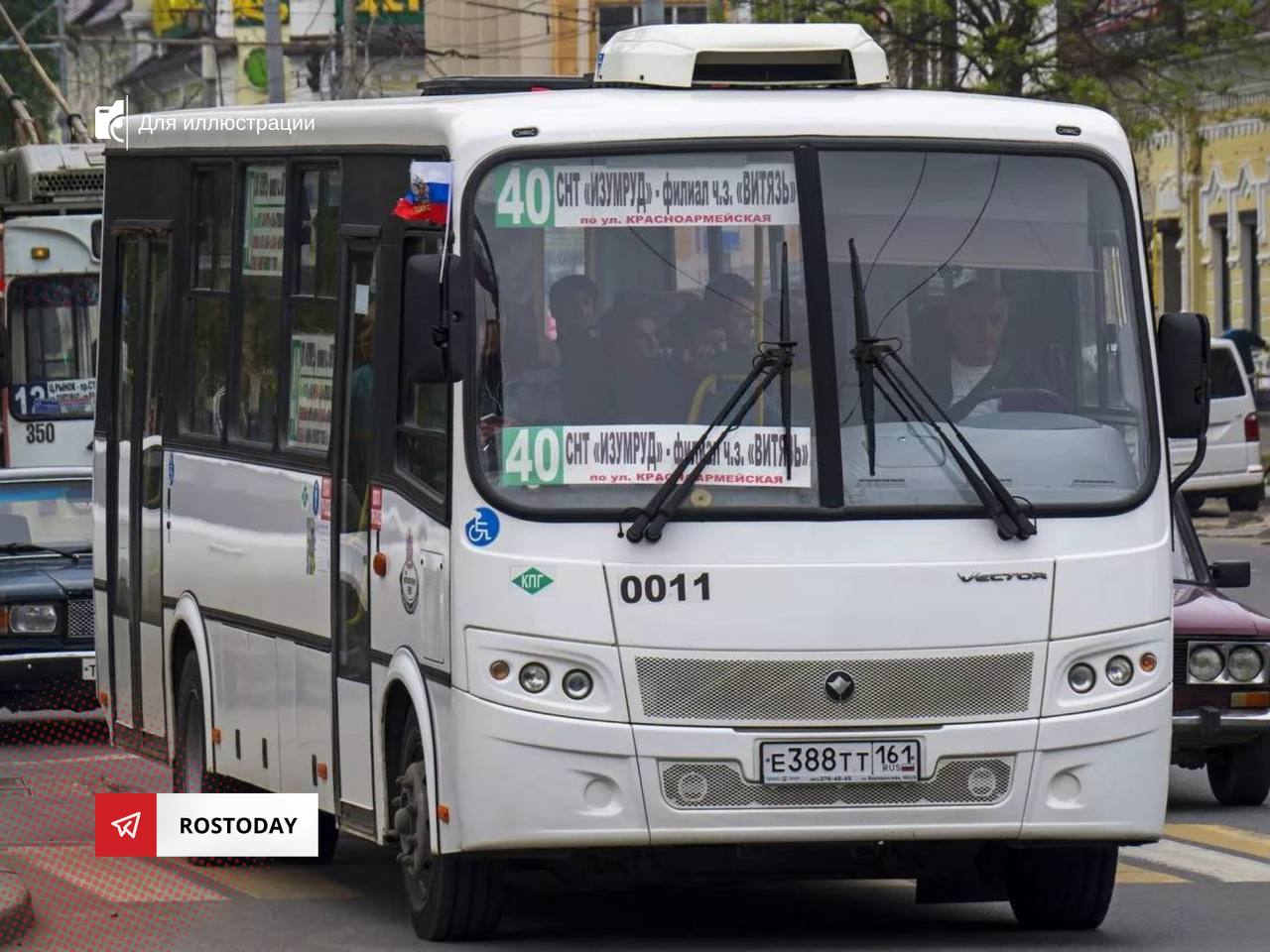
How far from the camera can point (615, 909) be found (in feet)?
35.4

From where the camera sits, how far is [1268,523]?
3503 centimetres

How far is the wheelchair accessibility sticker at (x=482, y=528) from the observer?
928 cm

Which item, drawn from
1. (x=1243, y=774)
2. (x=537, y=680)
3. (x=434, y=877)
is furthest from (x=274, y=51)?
(x=537, y=680)

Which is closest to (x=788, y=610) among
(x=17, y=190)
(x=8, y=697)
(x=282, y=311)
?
(x=282, y=311)

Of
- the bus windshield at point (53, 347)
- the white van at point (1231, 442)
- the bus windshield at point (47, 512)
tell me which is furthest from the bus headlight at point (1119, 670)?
the white van at point (1231, 442)

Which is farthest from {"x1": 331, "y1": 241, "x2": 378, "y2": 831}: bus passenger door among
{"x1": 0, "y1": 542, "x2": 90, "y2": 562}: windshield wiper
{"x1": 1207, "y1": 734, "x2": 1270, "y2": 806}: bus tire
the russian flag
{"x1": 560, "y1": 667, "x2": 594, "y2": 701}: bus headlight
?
{"x1": 0, "y1": 542, "x2": 90, "y2": 562}: windshield wiper

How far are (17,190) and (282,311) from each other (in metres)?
18.8

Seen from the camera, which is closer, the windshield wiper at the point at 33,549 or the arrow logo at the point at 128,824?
the arrow logo at the point at 128,824

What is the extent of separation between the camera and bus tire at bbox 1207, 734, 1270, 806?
13883 millimetres

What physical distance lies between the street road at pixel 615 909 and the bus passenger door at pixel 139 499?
24.2 inches

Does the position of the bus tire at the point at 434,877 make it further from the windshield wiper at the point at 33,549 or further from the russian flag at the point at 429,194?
the windshield wiper at the point at 33,549

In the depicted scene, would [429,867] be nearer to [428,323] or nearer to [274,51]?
[428,323]

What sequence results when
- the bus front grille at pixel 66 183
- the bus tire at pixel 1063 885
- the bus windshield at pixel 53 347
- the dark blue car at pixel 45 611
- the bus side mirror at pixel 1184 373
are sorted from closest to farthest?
the bus side mirror at pixel 1184 373
the bus tire at pixel 1063 885
the dark blue car at pixel 45 611
the bus front grille at pixel 66 183
the bus windshield at pixel 53 347

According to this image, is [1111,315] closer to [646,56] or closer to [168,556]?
[646,56]
